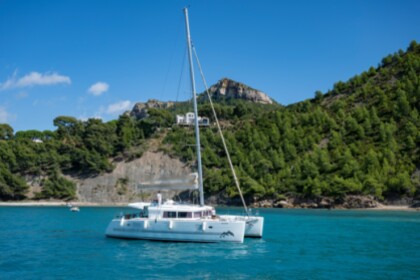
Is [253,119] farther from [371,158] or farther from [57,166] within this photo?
[57,166]

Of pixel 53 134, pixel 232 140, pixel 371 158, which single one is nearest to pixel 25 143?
pixel 53 134

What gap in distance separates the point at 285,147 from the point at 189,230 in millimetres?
89554

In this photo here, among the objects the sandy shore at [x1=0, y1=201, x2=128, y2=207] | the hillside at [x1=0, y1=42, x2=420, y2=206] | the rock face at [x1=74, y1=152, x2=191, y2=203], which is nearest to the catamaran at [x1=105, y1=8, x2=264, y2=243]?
the hillside at [x1=0, y1=42, x2=420, y2=206]

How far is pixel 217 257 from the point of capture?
31.7 meters

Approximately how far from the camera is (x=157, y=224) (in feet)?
127

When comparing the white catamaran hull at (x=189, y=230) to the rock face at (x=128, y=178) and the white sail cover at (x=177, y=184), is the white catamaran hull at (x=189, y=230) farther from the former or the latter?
the rock face at (x=128, y=178)

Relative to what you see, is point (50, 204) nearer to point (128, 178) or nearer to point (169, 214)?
point (128, 178)

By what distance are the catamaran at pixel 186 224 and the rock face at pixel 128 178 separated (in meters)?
78.4

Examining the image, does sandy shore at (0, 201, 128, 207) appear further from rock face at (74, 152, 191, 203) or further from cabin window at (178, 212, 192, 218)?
cabin window at (178, 212, 192, 218)

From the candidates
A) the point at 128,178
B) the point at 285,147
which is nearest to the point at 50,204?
the point at 128,178

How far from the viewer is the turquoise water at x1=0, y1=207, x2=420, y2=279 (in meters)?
26.9

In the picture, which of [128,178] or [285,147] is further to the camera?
[128,178]

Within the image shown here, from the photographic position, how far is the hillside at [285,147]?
4006 inches

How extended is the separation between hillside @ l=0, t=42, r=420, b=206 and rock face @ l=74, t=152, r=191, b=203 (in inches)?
102
